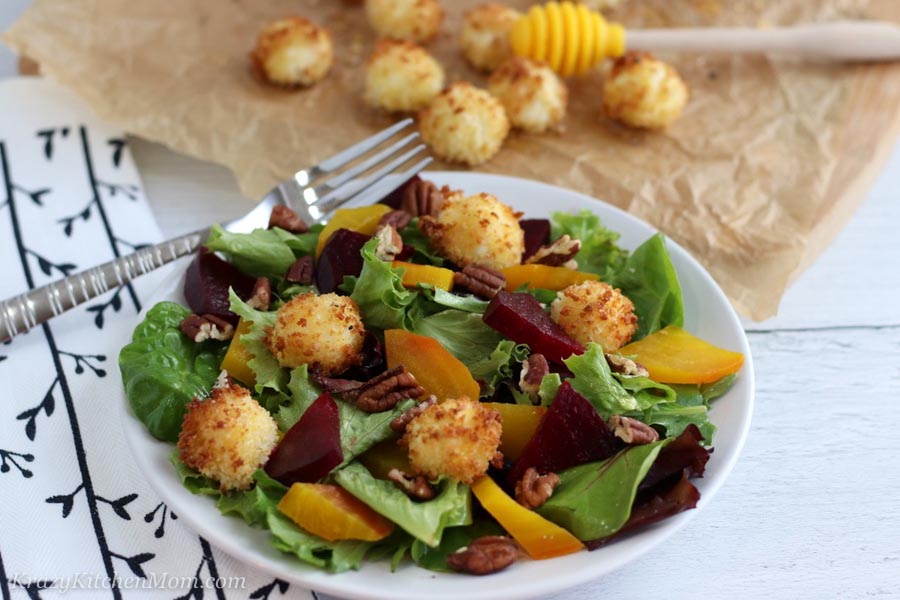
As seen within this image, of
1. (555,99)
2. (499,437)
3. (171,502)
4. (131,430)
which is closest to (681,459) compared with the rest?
(499,437)

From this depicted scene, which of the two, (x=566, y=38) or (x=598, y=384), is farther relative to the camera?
(x=566, y=38)

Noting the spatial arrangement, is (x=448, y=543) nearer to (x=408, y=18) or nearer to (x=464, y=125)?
(x=464, y=125)

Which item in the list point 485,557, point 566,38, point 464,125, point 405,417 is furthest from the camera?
point 566,38

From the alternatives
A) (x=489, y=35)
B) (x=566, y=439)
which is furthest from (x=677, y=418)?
(x=489, y=35)

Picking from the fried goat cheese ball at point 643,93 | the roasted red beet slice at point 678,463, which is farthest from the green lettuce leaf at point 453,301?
the fried goat cheese ball at point 643,93

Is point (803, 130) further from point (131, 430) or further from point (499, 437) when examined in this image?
point (131, 430)

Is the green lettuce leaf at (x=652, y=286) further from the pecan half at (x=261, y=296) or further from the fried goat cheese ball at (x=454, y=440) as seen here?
the pecan half at (x=261, y=296)
